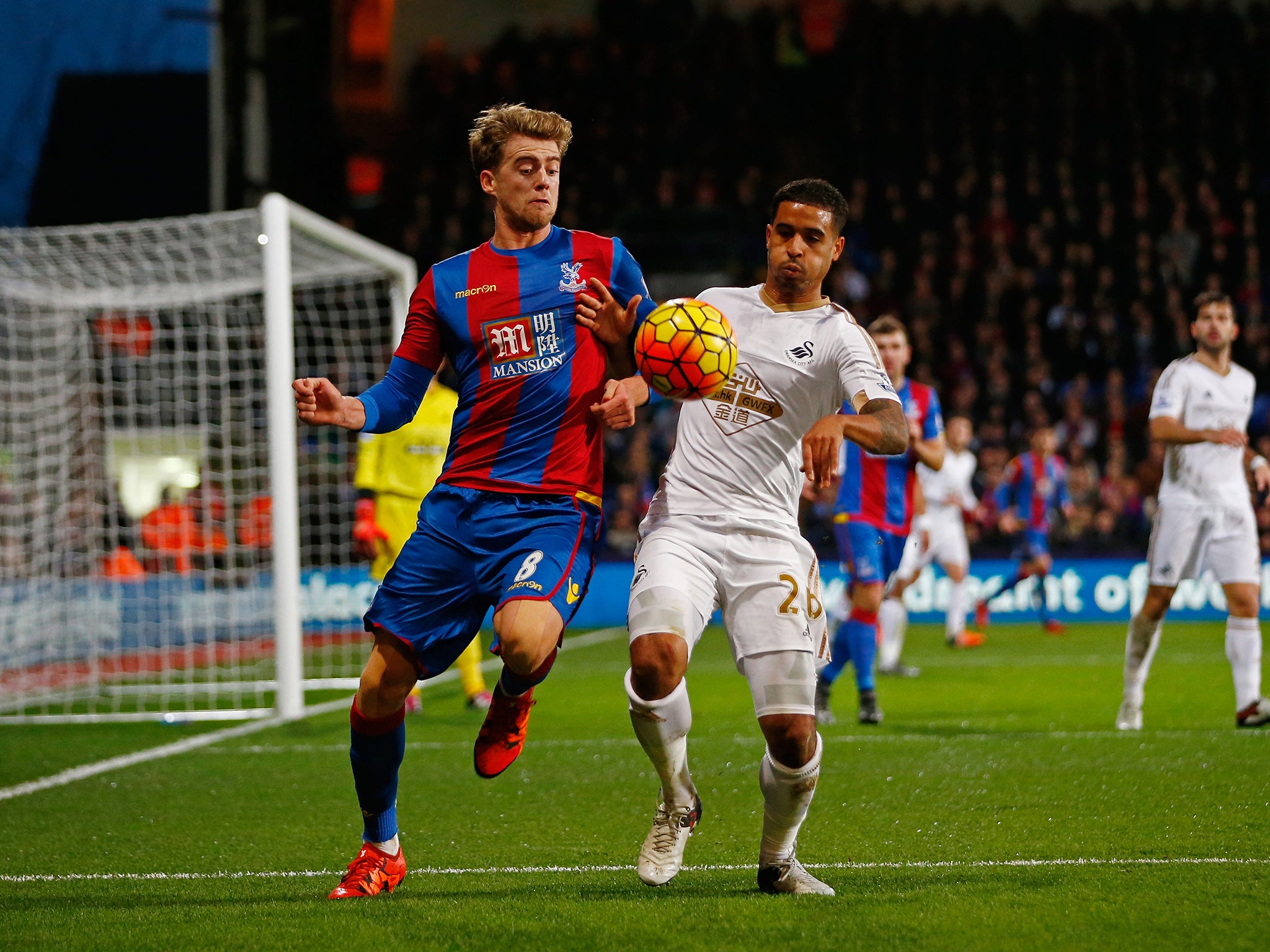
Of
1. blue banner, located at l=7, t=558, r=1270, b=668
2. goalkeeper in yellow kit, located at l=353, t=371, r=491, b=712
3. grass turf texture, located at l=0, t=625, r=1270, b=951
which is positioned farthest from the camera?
blue banner, located at l=7, t=558, r=1270, b=668

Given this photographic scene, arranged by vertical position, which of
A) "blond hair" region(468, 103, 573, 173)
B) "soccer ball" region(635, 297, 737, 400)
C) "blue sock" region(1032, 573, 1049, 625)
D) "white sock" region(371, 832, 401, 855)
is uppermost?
"blond hair" region(468, 103, 573, 173)

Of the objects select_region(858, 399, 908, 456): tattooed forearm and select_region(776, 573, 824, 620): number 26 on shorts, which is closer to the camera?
select_region(858, 399, 908, 456): tattooed forearm

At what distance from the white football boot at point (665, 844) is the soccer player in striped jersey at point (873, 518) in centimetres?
406

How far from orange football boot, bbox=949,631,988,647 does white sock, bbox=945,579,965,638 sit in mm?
29

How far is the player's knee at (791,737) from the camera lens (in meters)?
3.98

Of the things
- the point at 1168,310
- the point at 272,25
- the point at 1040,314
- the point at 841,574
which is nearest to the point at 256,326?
the point at 272,25

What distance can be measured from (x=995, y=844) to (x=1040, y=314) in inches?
641

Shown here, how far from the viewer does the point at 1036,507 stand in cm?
1498

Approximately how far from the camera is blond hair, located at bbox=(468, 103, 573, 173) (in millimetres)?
4266

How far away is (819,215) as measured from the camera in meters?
4.27

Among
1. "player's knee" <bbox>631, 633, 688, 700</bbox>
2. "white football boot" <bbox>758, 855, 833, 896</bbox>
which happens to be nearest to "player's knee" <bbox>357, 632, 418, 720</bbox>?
"player's knee" <bbox>631, 633, 688, 700</bbox>

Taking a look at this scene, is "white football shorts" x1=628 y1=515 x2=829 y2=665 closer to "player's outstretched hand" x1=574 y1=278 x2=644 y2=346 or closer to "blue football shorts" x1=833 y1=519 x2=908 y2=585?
"player's outstretched hand" x1=574 y1=278 x2=644 y2=346

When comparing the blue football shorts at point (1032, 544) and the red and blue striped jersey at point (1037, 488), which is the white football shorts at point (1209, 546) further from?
the blue football shorts at point (1032, 544)

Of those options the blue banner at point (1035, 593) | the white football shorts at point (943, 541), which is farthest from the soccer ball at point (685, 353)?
the blue banner at point (1035, 593)
